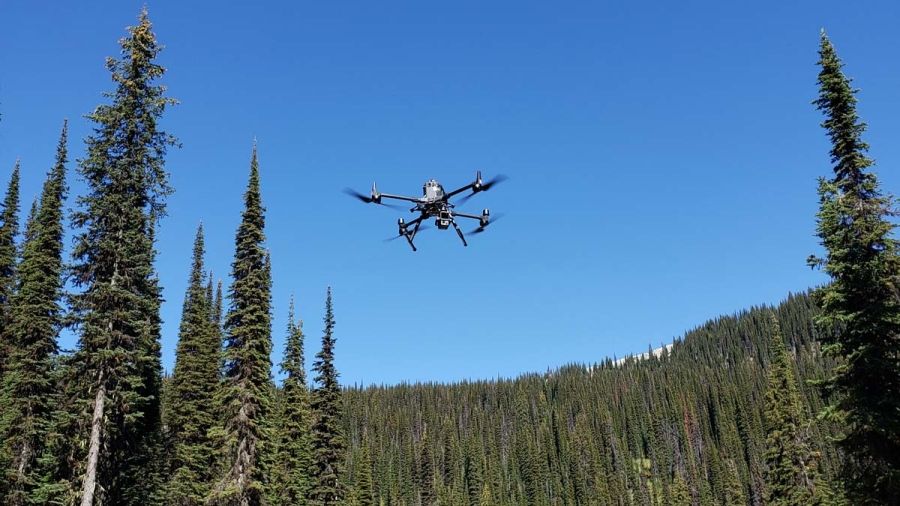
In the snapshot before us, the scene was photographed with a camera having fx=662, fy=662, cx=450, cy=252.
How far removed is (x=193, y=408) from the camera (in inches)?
1863

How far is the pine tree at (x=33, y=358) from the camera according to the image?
35.4 m

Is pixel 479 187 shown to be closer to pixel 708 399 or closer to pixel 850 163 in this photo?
pixel 850 163

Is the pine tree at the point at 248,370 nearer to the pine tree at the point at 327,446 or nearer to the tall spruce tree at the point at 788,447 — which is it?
the pine tree at the point at 327,446

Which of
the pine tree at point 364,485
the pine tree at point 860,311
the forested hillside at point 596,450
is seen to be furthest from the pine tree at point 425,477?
the pine tree at point 860,311

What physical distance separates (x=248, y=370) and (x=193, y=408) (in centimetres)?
1462

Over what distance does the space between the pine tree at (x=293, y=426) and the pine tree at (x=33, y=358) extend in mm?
17136

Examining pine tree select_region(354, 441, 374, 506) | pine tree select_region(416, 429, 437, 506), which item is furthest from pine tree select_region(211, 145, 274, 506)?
pine tree select_region(416, 429, 437, 506)

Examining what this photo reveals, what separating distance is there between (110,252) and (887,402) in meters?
30.5

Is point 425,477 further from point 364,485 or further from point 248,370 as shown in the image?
point 248,370

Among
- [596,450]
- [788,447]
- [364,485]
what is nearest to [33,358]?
[364,485]

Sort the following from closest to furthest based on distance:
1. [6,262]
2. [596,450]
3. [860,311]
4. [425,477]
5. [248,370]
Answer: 1. [860,311]
2. [248,370]
3. [6,262]
4. [425,477]
5. [596,450]

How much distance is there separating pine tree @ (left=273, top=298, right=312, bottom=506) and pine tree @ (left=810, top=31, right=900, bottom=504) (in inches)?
1493

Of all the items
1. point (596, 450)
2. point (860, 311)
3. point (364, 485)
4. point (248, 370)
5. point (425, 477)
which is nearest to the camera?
point (860, 311)

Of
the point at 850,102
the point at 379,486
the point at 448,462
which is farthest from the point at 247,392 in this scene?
the point at 448,462
